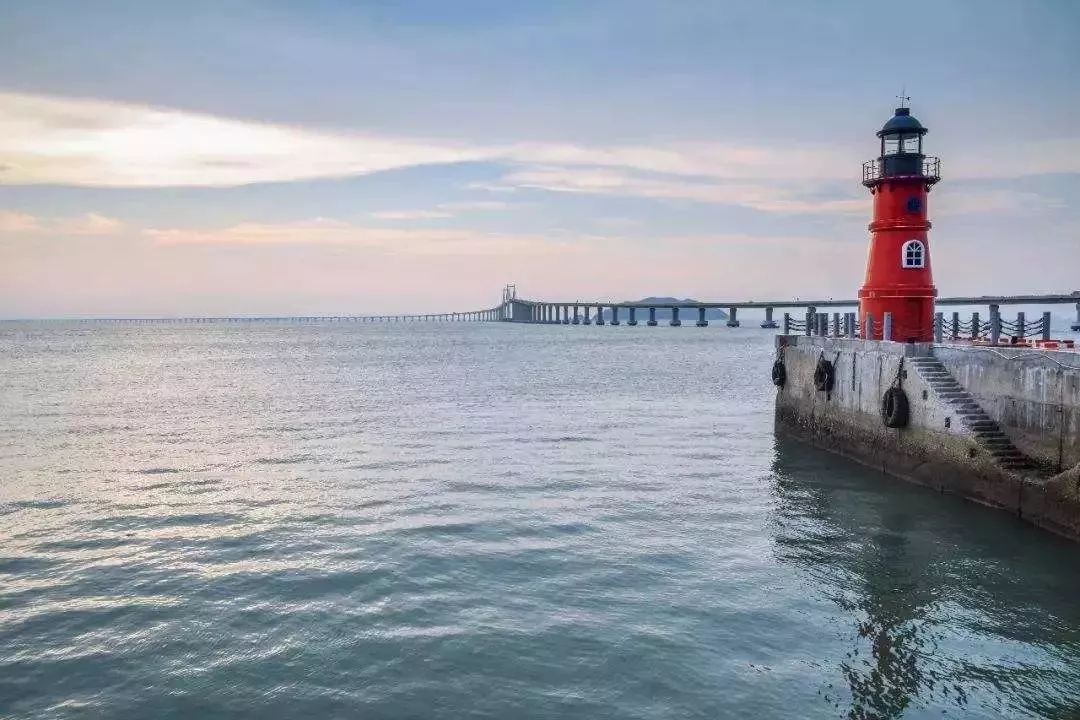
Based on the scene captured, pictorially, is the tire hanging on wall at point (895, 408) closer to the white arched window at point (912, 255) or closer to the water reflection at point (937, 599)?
the water reflection at point (937, 599)

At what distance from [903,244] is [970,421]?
10.3 m

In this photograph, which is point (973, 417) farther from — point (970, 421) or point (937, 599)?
point (937, 599)

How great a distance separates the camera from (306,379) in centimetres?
5562

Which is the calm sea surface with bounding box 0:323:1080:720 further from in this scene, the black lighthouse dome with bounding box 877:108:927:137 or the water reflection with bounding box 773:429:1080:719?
the black lighthouse dome with bounding box 877:108:927:137

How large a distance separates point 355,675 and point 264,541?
647 centimetres

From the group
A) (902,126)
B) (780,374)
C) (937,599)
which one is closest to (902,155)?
(902,126)

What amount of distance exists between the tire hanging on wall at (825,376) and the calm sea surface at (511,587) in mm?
2563

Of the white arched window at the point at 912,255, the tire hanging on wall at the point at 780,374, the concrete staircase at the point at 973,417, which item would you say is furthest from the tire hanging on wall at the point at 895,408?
the tire hanging on wall at the point at 780,374

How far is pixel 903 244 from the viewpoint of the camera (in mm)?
26828

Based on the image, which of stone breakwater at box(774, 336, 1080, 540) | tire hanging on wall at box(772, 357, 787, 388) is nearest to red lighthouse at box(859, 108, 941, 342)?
stone breakwater at box(774, 336, 1080, 540)

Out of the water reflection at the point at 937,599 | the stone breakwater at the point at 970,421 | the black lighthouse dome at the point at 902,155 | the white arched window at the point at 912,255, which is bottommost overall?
the water reflection at the point at 937,599

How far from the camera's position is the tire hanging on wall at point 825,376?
26.9 m

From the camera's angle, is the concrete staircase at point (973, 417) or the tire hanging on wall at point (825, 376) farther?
the tire hanging on wall at point (825, 376)

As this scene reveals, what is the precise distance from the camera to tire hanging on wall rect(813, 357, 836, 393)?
26948 mm
